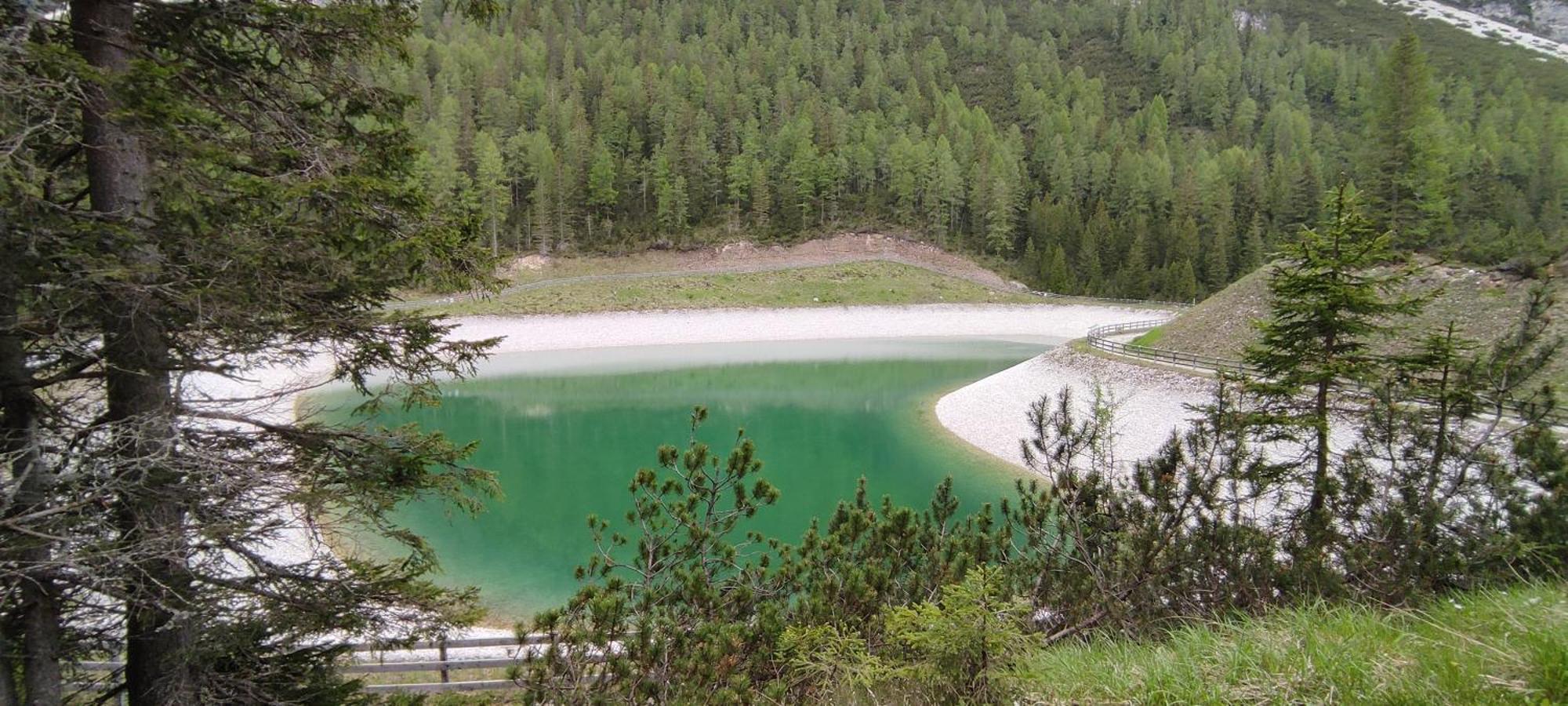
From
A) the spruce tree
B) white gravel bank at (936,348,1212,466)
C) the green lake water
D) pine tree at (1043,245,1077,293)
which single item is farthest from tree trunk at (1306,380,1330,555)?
pine tree at (1043,245,1077,293)

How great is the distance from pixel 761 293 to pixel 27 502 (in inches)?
2131

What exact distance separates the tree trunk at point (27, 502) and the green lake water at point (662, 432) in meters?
2.53

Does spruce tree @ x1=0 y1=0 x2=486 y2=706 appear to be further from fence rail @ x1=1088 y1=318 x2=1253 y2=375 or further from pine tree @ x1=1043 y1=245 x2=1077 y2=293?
pine tree @ x1=1043 y1=245 x2=1077 y2=293

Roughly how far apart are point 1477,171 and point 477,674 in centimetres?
9359

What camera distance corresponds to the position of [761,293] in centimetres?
5700

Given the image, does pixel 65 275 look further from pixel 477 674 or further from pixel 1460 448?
pixel 1460 448

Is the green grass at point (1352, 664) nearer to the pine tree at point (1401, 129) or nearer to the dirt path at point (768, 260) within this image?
the pine tree at point (1401, 129)

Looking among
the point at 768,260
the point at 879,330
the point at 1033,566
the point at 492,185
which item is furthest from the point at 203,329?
the point at 492,185

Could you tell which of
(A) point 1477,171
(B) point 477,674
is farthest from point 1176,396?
(A) point 1477,171

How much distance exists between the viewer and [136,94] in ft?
11.1

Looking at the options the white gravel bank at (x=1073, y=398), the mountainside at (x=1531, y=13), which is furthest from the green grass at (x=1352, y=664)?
the mountainside at (x=1531, y=13)

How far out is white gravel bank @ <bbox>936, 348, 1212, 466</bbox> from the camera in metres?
21.2

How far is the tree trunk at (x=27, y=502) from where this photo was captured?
3.21 m

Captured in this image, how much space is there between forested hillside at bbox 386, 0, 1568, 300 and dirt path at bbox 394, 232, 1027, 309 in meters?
3.17
